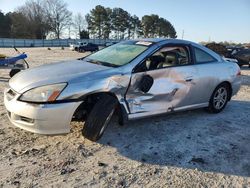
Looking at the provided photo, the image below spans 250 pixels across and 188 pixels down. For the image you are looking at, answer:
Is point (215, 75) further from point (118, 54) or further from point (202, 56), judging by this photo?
point (118, 54)

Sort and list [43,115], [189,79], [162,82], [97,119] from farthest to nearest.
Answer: [189,79] → [162,82] → [97,119] → [43,115]

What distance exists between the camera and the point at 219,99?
6.33m

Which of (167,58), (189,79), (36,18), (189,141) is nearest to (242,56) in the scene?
(189,79)

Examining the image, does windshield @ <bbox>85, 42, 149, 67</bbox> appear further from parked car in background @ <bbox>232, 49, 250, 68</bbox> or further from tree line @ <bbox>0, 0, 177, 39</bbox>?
tree line @ <bbox>0, 0, 177, 39</bbox>

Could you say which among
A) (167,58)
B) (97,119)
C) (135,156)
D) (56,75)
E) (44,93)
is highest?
(167,58)

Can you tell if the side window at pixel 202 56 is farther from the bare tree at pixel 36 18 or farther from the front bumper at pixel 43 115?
the bare tree at pixel 36 18

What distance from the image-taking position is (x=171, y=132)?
505 centimetres

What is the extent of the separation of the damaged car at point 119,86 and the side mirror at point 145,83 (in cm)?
2

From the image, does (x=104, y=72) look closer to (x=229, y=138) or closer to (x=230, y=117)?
(x=229, y=138)

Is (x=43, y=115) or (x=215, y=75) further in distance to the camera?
(x=215, y=75)

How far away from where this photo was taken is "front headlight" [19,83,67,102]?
4035 millimetres

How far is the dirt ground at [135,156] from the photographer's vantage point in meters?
3.50

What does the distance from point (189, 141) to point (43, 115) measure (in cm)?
221

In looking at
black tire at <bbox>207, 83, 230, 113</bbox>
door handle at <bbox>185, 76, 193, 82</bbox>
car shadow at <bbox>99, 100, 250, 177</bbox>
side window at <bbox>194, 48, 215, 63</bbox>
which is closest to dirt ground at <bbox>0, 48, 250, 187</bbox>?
car shadow at <bbox>99, 100, 250, 177</bbox>
